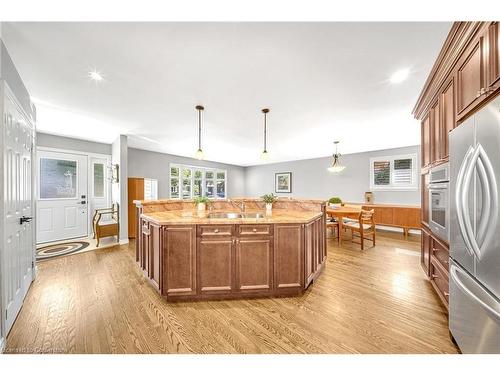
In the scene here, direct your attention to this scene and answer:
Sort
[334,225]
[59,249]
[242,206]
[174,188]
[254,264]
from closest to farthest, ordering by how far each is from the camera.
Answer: [254,264] < [242,206] < [59,249] < [334,225] < [174,188]

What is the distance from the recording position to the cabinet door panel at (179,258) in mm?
2133

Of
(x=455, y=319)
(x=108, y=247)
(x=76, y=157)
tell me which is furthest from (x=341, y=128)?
(x=76, y=157)

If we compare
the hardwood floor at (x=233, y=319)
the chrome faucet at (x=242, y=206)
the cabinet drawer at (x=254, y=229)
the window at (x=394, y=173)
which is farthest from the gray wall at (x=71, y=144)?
the window at (x=394, y=173)

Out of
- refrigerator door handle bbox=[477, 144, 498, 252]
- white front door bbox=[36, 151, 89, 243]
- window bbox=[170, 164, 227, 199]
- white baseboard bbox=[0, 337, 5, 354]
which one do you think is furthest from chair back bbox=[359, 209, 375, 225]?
white front door bbox=[36, 151, 89, 243]

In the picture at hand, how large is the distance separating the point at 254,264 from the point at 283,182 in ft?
20.9

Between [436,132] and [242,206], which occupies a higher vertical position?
[436,132]

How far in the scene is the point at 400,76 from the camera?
2119 mm

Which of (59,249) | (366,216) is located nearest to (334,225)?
(366,216)

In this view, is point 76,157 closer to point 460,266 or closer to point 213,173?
A: point 213,173

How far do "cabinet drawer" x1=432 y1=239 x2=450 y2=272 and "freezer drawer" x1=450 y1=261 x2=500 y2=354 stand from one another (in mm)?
398

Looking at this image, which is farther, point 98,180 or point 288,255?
point 98,180

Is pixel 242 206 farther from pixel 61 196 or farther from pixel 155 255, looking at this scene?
pixel 61 196

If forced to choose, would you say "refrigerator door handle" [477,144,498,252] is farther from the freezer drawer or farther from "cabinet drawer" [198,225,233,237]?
"cabinet drawer" [198,225,233,237]

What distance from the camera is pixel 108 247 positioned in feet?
13.2
